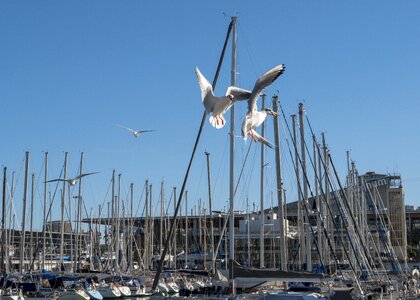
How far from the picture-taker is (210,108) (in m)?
31.9

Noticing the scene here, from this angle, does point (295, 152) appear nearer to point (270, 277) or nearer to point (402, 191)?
point (270, 277)

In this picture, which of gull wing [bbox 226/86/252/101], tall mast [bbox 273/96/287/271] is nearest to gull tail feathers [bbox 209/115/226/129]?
gull wing [bbox 226/86/252/101]

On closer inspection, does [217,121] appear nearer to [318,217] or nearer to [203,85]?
[203,85]

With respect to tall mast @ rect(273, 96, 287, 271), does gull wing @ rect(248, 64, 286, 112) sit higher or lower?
higher

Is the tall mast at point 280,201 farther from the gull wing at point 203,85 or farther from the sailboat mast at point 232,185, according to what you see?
the gull wing at point 203,85

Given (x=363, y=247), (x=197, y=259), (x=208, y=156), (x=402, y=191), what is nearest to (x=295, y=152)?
(x=363, y=247)

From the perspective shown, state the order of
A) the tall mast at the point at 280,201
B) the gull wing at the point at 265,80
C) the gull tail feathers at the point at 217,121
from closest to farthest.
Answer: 1. the gull wing at the point at 265,80
2. the gull tail feathers at the point at 217,121
3. the tall mast at the point at 280,201

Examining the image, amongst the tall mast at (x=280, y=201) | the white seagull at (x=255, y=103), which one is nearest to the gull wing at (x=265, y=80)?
the white seagull at (x=255, y=103)

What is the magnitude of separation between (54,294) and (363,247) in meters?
19.8

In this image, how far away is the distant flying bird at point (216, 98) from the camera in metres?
31.5


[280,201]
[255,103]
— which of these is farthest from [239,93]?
[280,201]

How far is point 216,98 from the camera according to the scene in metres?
31.6

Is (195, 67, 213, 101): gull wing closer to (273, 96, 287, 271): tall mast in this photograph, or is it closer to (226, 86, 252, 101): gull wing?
(226, 86, 252, 101): gull wing

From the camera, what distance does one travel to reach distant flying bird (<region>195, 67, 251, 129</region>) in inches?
1240
